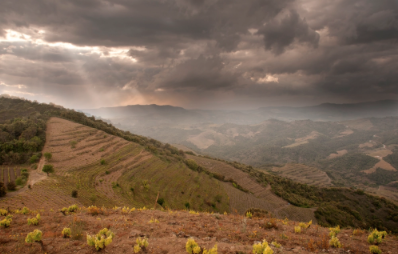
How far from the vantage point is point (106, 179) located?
119ft

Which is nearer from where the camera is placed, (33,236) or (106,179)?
(33,236)

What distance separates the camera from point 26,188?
25.1 m

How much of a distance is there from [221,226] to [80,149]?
4610cm

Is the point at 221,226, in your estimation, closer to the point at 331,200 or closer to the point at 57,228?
the point at 57,228

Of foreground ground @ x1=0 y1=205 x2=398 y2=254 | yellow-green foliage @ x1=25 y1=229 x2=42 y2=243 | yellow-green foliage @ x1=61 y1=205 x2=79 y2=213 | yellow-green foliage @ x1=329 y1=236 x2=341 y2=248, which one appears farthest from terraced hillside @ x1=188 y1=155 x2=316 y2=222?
yellow-green foliage @ x1=25 y1=229 x2=42 y2=243

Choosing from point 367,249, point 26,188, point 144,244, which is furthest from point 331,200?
point 26,188

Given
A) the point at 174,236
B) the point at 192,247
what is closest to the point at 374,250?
the point at 192,247

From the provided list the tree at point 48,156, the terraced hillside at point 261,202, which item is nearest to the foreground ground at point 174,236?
the tree at point 48,156

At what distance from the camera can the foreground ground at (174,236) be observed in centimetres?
786

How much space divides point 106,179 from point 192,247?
118 ft

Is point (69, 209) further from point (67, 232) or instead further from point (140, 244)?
point (140, 244)

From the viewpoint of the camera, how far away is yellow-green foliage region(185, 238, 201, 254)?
21.6 ft

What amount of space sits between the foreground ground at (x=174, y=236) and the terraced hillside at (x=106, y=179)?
13.9 metres

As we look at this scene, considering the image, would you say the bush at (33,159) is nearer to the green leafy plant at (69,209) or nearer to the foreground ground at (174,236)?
the green leafy plant at (69,209)
